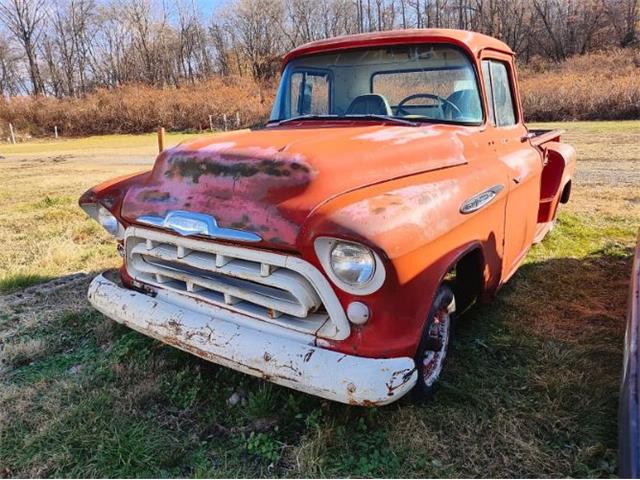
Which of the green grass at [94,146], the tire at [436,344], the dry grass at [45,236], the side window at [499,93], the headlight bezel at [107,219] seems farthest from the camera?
the green grass at [94,146]

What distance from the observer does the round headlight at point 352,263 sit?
205 cm

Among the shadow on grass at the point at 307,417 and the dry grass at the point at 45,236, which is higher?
the dry grass at the point at 45,236

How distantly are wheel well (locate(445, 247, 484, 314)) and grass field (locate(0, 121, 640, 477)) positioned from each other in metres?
0.32

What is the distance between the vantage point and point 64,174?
13.1m

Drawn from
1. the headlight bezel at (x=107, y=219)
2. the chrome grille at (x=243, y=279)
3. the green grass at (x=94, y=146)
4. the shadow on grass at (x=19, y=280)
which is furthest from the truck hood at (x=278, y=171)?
the green grass at (x=94, y=146)

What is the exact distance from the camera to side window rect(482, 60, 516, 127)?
134 inches

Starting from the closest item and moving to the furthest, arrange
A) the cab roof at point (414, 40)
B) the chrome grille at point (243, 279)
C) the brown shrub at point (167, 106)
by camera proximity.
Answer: the chrome grille at point (243, 279), the cab roof at point (414, 40), the brown shrub at point (167, 106)

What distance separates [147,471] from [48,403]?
0.83 metres

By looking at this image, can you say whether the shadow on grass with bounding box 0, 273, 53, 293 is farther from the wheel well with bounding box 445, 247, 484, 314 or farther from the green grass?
the green grass

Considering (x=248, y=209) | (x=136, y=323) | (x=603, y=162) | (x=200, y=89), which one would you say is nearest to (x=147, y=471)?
(x=136, y=323)

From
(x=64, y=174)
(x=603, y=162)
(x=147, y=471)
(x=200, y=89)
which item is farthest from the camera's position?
(x=200, y=89)

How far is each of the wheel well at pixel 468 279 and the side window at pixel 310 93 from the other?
1559 millimetres

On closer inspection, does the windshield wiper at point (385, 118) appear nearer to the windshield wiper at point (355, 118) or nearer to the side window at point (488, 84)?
the windshield wiper at point (355, 118)

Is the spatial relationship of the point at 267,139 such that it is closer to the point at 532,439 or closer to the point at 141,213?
the point at 141,213
